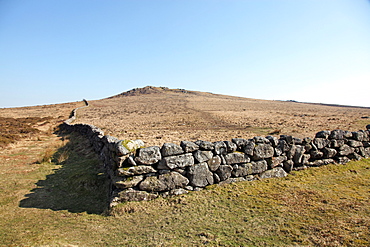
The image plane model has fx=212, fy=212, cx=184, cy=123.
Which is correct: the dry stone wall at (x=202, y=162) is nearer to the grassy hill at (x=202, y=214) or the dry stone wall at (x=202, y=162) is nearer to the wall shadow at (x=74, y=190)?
the grassy hill at (x=202, y=214)

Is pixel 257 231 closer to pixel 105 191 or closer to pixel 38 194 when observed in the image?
pixel 105 191

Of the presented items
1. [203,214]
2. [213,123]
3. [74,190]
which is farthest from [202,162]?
[213,123]

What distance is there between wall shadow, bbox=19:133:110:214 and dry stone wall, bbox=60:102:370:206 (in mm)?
759

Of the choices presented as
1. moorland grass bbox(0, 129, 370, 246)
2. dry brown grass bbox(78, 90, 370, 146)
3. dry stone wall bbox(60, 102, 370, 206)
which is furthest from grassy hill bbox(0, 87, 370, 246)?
dry brown grass bbox(78, 90, 370, 146)

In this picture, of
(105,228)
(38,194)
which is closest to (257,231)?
(105,228)

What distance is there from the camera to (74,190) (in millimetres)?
7828

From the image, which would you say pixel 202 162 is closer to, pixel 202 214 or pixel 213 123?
pixel 202 214

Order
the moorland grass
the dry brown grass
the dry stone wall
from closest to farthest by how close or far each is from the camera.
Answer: the moorland grass
the dry stone wall
the dry brown grass

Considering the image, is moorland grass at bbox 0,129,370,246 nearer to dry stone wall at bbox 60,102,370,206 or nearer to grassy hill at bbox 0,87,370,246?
grassy hill at bbox 0,87,370,246

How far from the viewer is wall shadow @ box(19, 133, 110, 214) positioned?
21.8 ft

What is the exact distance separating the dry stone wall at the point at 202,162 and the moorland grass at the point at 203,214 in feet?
1.25

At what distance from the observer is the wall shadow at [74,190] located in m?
6.64

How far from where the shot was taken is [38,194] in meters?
7.47

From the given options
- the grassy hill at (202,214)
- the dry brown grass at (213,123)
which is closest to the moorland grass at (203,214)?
the grassy hill at (202,214)
